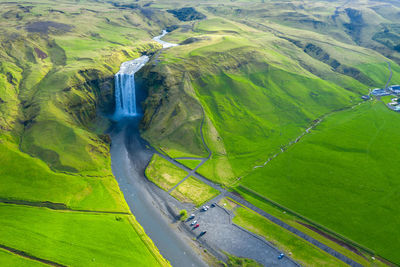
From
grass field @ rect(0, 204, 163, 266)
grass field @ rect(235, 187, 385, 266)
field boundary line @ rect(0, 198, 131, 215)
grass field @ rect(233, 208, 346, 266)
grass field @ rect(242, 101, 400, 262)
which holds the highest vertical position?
grass field @ rect(242, 101, 400, 262)

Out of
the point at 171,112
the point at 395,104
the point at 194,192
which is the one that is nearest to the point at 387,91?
the point at 395,104

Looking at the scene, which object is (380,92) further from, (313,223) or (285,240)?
(285,240)

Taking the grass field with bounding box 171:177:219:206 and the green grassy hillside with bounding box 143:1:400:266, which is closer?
the green grassy hillside with bounding box 143:1:400:266

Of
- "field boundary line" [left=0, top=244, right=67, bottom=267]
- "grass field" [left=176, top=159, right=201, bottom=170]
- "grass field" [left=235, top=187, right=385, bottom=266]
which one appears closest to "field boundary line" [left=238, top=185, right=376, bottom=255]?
"grass field" [left=235, top=187, right=385, bottom=266]

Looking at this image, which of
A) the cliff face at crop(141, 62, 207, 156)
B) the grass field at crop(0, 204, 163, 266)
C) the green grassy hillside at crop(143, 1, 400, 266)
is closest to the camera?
the grass field at crop(0, 204, 163, 266)

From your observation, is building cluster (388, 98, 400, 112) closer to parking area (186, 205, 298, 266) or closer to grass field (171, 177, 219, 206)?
grass field (171, 177, 219, 206)

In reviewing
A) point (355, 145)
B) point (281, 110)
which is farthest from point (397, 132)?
point (281, 110)

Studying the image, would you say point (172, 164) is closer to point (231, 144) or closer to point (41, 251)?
point (231, 144)
